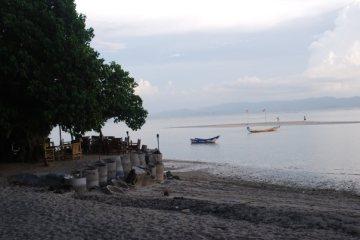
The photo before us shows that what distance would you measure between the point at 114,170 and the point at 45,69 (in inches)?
Answer: 221

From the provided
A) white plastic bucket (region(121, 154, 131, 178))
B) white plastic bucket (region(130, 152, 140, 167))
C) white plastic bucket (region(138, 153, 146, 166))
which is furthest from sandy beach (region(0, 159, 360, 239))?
white plastic bucket (region(138, 153, 146, 166))

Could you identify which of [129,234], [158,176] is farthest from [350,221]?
[158,176]

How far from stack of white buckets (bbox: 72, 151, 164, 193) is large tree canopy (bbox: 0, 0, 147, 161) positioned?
7.85ft

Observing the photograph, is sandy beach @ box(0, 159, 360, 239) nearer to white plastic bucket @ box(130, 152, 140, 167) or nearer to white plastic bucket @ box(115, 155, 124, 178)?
white plastic bucket @ box(115, 155, 124, 178)

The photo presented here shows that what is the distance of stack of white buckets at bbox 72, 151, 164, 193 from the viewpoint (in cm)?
1888

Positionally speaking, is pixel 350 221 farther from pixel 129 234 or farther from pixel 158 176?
pixel 158 176

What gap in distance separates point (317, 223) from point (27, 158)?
1672cm

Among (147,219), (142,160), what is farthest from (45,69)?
(147,219)

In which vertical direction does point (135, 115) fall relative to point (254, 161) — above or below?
above

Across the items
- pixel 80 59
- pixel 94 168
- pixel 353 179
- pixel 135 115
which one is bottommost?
pixel 353 179

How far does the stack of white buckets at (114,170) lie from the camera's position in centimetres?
1888

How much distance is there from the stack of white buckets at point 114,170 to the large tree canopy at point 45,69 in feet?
7.85

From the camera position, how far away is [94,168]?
2062 cm

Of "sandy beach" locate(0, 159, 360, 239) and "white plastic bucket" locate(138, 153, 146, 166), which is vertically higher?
"white plastic bucket" locate(138, 153, 146, 166)
